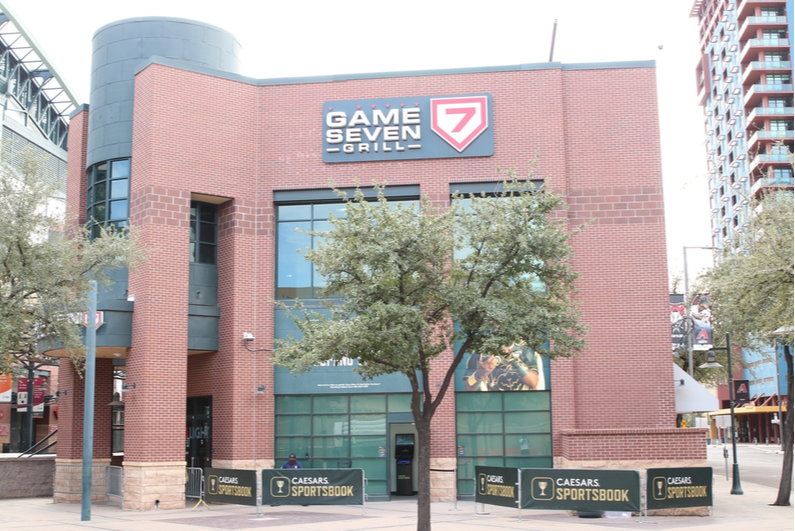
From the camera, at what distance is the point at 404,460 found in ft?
82.6

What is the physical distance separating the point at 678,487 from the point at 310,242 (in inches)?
497

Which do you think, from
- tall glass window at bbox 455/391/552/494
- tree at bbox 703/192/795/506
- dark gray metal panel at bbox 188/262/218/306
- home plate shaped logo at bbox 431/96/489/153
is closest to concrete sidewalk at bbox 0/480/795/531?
tall glass window at bbox 455/391/552/494

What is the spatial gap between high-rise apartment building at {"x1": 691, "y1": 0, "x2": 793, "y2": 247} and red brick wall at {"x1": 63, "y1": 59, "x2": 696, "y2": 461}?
213ft

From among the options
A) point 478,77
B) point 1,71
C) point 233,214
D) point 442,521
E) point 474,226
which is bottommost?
point 442,521

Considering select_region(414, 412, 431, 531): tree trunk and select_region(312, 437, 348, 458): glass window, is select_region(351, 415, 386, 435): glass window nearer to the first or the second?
select_region(312, 437, 348, 458): glass window

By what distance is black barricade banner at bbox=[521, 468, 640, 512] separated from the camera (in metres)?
18.3

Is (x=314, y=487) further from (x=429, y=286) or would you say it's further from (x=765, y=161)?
(x=765, y=161)

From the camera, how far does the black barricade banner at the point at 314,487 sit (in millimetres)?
20156

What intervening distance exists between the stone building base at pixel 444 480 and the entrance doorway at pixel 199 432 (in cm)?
683

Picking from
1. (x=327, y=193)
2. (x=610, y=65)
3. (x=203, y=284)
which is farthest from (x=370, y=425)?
(x=610, y=65)

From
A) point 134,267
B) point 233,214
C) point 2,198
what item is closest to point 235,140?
point 233,214

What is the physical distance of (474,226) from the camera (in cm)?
1633

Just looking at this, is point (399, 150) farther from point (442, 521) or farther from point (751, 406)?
point (751, 406)

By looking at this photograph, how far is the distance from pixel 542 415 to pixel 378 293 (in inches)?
393
